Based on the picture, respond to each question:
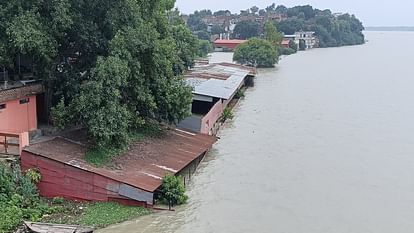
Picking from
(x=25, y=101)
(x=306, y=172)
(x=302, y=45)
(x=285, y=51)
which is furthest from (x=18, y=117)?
(x=302, y=45)

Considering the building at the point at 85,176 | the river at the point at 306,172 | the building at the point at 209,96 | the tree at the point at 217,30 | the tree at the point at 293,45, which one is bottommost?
the river at the point at 306,172

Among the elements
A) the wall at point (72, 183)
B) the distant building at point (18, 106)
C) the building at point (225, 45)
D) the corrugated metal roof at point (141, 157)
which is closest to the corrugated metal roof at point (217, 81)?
the corrugated metal roof at point (141, 157)

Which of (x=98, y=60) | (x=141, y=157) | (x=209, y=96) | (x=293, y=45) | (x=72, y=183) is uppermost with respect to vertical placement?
(x=293, y=45)

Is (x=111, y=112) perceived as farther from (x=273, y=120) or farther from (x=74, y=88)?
→ (x=273, y=120)

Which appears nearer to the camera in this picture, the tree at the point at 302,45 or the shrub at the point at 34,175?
the shrub at the point at 34,175

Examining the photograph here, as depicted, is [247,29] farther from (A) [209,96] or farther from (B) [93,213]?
(B) [93,213]

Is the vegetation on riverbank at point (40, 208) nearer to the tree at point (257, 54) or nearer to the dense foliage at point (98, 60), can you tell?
the dense foliage at point (98, 60)
